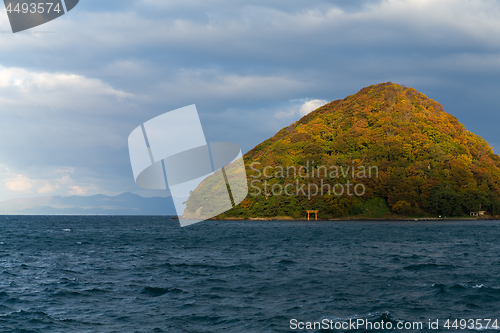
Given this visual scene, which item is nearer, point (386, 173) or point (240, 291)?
point (240, 291)

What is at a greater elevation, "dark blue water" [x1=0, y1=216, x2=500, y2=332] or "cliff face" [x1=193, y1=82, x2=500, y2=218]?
"cliff face" [x1=193, y1=82, x2=500, y2=218]

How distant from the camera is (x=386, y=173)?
155125mm

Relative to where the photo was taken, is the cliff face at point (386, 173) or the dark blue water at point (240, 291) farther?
the cliff face at point (386, 173)

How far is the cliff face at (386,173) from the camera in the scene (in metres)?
144

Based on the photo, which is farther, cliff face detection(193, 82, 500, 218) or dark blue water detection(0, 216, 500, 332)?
cliff face detection(193, 82, 500, 218)

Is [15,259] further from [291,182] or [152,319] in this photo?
[291,182]

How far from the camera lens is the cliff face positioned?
472 ft

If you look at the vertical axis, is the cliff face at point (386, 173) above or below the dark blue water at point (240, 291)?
above

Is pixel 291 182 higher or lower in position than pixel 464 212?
higher

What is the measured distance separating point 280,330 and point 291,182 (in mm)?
162812

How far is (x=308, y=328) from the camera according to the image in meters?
15.7

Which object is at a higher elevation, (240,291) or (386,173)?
(386,173)

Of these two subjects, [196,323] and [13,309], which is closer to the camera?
[196,323]

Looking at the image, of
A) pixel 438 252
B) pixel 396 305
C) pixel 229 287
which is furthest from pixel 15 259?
pixel 438 252
